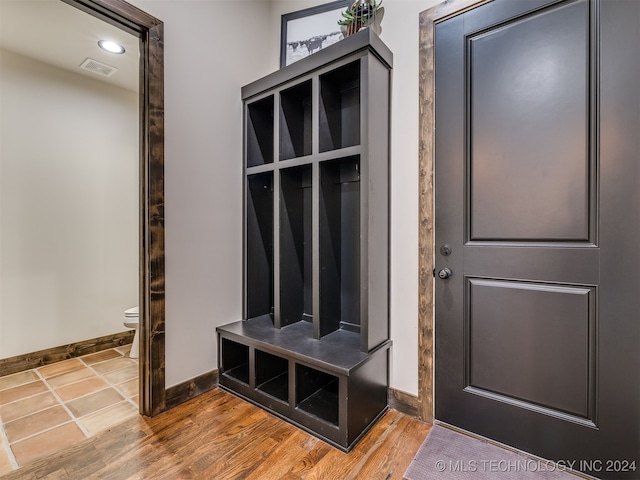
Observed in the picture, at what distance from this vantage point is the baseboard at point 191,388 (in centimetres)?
187

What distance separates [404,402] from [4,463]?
6.50 feet

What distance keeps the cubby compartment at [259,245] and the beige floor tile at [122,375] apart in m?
1.04

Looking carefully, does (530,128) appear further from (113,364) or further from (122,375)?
(113,364)

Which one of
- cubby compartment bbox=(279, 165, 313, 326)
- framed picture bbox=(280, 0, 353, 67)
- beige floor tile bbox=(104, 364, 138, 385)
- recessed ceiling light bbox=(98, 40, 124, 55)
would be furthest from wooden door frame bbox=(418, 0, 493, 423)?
recessed ceiling light bbox=(98, 40, 124, 55)

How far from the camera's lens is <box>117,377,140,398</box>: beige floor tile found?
209 centimetres

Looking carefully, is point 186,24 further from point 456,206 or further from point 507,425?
point 507,425

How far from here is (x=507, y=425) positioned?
1510 mm

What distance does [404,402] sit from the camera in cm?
181

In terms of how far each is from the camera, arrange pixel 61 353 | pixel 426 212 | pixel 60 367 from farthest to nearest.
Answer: pixel 61 353
pixel 60 367
pixel 426 212

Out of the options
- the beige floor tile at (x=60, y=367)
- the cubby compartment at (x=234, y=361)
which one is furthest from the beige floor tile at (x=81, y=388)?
the cubby compartment at (x=234, y=361)

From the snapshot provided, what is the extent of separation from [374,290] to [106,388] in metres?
1.99

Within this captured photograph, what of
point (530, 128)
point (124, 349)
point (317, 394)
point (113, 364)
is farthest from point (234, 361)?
point (530, 128)

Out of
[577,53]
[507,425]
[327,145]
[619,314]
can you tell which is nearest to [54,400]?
[327,145]

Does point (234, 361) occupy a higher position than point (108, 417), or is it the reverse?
point (234, 361)
